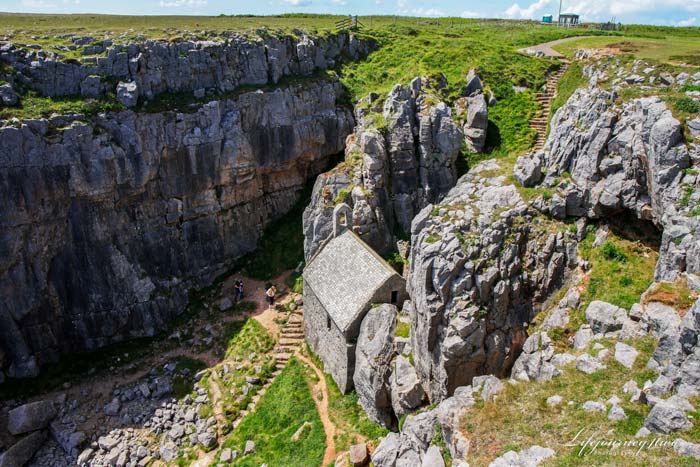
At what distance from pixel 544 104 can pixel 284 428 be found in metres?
29.4

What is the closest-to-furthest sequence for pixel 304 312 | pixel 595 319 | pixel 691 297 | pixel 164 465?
pixel 691 297 → pixel 595 319 → pixel 164 465 → pixel 304 312

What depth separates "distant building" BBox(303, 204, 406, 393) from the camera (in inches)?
1139

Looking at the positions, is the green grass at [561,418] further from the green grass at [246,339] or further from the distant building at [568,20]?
the distant building at [568,20]

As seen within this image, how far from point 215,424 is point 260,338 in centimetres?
650

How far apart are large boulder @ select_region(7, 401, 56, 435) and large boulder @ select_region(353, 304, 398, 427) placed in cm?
1968

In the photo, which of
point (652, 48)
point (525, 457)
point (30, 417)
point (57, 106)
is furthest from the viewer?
point (652, 48)

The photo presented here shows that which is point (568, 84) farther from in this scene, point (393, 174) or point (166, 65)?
point (166, 65)

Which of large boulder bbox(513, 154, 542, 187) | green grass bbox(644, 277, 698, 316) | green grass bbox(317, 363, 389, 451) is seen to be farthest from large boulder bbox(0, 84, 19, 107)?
green grass bbox(644, 277, 698, 316)

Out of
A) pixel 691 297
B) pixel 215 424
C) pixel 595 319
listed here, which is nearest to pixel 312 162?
pixel 215 424

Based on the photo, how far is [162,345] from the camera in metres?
36.4

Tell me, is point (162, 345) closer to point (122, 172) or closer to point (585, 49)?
point (122, 172)

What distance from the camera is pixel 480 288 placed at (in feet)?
77.4

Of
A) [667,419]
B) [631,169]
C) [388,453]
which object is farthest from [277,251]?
[667,419]

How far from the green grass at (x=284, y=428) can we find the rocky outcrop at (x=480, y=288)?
287 inches
